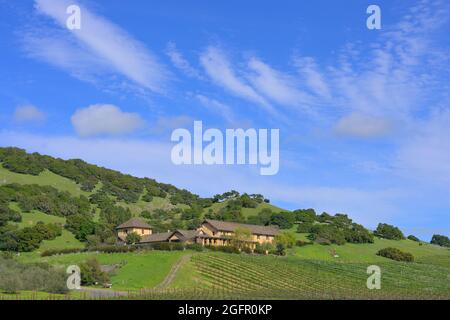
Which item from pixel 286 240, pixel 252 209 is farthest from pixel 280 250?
pixel 252 209

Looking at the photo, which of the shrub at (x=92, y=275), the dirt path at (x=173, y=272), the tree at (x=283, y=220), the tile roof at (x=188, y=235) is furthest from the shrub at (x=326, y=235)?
the shrub at (x=92, y=275)

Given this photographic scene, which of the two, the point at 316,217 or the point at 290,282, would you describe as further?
the point at 316,217

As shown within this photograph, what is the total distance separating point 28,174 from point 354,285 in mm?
119592

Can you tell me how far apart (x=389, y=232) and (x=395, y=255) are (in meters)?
31.8

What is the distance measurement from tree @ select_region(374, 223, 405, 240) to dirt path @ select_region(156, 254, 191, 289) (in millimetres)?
82617

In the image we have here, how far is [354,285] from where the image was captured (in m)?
71.2

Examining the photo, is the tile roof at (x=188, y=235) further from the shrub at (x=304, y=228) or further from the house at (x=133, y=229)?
the shrub at (x=304, y=228)

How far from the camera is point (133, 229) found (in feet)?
405

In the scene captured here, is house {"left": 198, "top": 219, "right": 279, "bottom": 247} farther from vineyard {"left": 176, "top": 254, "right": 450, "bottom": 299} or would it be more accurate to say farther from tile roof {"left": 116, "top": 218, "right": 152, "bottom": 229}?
vineyard {"left": 176, "top": 254, "right": 450, "bottom": 299}

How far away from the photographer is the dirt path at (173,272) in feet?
217

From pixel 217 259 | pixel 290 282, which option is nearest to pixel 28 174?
pixel 217 259

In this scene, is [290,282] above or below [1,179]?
below

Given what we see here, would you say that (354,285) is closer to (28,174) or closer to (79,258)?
(79,258)
